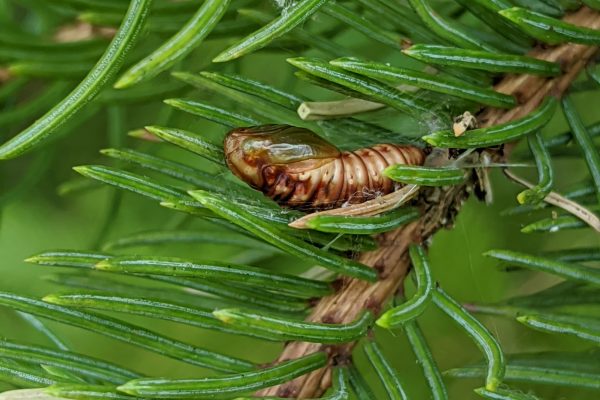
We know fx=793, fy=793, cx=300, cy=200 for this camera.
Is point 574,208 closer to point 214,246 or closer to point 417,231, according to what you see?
point 417,231

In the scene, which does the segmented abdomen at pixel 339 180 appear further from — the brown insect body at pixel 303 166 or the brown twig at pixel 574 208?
the brown twig at pixel 574 208

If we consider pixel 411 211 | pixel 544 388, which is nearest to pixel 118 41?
pixel 411 211

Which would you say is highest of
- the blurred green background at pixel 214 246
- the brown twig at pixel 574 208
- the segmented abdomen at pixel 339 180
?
the blurred green background at pixel 214 246

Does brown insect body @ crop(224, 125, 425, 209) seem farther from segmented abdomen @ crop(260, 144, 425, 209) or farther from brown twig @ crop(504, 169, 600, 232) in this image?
brown twig @ crop(504, 169, 600, 232)

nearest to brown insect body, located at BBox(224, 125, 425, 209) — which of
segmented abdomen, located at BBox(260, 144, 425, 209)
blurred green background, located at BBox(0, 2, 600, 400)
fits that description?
segmented abdomen, located at BBox(260, 144, 425, 209)

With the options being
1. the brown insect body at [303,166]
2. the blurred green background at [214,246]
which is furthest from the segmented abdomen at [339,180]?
the blurred green background at [214,246]
